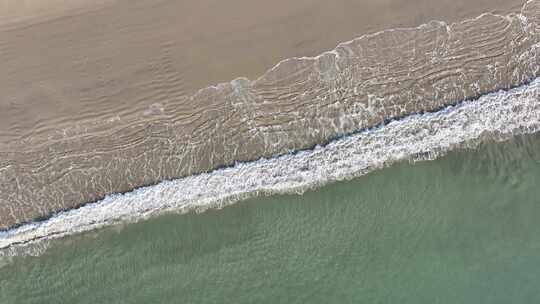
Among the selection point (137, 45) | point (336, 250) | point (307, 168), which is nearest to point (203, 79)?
point (137, 45)

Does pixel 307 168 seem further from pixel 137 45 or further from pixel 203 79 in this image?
pixel 137 45

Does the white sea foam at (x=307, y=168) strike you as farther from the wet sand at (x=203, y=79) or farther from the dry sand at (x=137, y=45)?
the dry sand at (x=137, y=45)

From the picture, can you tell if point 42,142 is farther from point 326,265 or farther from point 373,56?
point 373,56

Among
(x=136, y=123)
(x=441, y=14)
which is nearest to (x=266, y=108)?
(x=136, y=123)

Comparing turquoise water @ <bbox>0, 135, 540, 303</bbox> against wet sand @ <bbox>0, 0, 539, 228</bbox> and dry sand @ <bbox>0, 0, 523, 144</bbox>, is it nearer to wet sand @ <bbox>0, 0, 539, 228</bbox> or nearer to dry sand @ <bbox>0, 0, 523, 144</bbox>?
wet sand @ <bbox>0, 0, 539, 228</bbox>

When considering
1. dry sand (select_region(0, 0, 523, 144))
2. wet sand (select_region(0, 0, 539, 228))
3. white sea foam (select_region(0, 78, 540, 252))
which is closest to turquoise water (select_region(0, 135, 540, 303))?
white sea foam (select_region(0, 78, 540, 252))

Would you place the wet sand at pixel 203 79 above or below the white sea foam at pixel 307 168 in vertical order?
above

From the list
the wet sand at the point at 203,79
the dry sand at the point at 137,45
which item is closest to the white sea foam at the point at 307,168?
the wet sand at the point at 203,79
